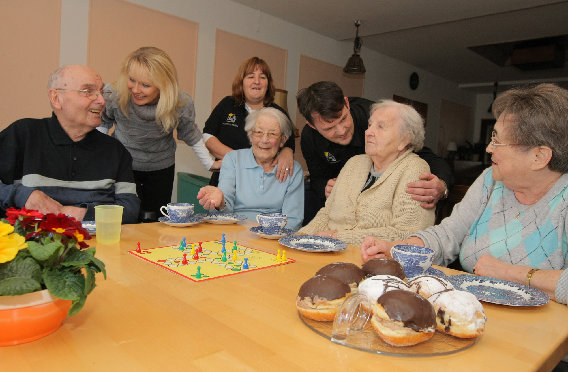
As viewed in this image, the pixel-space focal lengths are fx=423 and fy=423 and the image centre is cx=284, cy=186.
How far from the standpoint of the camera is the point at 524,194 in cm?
145

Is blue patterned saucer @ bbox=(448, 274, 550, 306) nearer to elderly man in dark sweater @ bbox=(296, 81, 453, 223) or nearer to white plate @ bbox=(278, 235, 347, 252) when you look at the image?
white plate @ bbox=(278, 235, 347, 252)

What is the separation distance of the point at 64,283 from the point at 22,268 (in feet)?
0.23

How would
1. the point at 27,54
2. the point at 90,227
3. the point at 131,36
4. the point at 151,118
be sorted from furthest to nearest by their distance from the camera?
the point at 131,36 → the point at 27,54 → the point at 151,118 → the point at 90,227

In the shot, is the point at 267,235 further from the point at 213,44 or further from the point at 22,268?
the point at 213,44

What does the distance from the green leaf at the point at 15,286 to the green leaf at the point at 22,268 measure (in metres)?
0.02

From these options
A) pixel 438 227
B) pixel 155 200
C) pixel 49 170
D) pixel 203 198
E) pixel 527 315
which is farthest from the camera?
pixel 155 200

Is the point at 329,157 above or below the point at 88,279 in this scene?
above

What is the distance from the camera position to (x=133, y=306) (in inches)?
35.2

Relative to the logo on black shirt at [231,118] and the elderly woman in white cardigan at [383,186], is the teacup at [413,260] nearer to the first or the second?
the elderly woman in white cardigan at [383,186]

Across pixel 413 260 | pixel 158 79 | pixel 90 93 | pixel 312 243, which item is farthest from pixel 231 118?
pixel 413 260

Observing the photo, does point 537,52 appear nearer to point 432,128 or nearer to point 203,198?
point 432,128

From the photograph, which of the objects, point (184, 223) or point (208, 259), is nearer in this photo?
point (208, 259)

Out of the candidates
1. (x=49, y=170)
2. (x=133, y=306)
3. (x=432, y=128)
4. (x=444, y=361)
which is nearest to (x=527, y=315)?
(x=444, y=361)

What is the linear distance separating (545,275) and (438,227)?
46 centimetres
